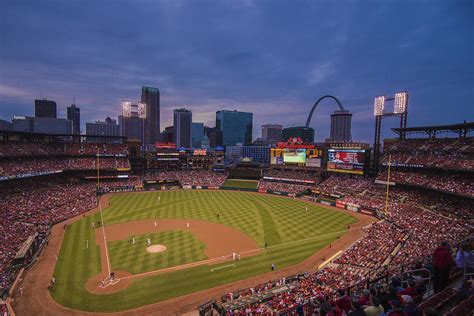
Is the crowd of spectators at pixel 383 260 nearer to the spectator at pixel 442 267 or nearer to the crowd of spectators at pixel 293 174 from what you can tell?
the spectator at pixel 442 267

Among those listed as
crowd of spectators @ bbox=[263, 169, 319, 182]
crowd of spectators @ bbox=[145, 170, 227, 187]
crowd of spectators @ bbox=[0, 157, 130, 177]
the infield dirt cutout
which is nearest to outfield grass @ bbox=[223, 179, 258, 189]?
crowd of spectators @ bbox=[145, 170, 227, 187]

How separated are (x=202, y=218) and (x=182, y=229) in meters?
6.99

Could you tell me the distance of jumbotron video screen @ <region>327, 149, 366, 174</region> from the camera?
6372cm

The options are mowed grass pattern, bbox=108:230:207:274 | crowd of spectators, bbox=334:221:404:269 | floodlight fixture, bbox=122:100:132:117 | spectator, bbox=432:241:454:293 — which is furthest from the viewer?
floodlight fixture, bbox=122:100:132:117

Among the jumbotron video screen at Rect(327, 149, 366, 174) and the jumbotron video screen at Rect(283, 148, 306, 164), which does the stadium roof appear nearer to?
the jumbotron video screen at Rect(327, 149, 366, 174)

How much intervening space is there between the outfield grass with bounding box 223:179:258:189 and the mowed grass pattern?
42.7 m

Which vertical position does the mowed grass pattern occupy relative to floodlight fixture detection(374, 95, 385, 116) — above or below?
below

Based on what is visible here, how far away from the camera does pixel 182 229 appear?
3944cm

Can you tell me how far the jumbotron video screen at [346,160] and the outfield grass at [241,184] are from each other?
76.4ft

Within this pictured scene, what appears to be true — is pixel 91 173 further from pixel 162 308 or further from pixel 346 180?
pixel 346 180

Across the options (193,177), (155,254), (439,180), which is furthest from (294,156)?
(155,254)

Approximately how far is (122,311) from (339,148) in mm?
62589

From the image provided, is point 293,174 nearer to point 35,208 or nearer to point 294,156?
point 294,156

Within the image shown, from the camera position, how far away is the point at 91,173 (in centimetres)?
7181
